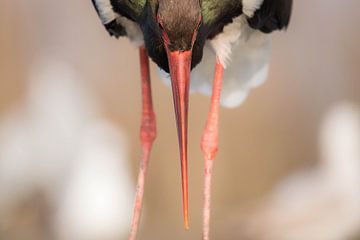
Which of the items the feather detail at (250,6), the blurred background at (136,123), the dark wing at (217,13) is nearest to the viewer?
the dark wing at (217,13)

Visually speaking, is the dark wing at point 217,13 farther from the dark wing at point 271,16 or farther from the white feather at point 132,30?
the white feather at point 132,30

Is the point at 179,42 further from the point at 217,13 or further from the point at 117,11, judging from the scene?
the point at 117,11

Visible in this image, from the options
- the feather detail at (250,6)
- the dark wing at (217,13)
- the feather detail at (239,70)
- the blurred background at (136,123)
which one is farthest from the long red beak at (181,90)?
the blurred background at (136,123)

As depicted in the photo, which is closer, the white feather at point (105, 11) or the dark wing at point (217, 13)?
the dark wing at point (217, 13)

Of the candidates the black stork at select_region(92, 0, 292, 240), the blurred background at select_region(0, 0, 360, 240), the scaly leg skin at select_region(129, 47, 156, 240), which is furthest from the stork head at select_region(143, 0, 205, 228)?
the blurred background at select_region(0, 0, 360, 240)

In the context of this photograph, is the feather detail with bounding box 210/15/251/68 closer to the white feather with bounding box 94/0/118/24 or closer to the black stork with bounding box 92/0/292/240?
the black stork with bounding box 92/0/292/240

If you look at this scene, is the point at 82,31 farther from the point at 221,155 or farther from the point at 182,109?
the point at 182,109

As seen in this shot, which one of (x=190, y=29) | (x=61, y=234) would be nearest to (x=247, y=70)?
(x=190, y=29)
